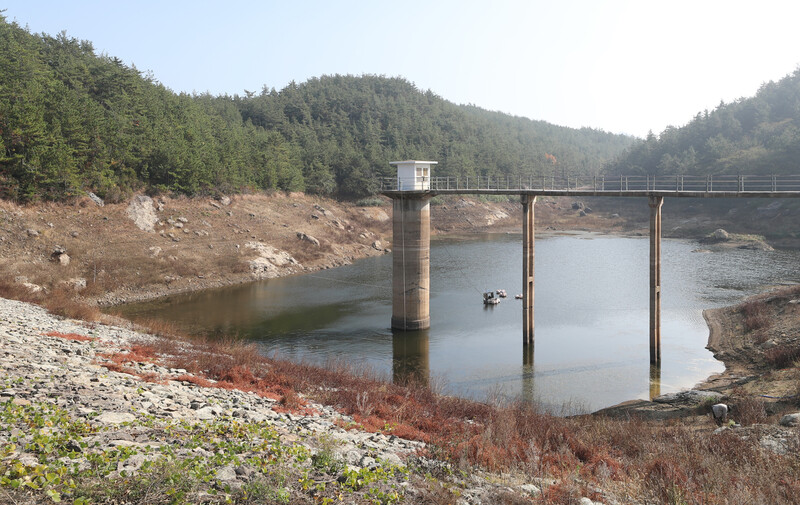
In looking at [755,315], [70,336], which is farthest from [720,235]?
[70,336]

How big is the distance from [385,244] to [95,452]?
6998cm

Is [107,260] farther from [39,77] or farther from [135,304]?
[39,77]

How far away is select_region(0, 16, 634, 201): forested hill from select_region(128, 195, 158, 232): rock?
1512 mm

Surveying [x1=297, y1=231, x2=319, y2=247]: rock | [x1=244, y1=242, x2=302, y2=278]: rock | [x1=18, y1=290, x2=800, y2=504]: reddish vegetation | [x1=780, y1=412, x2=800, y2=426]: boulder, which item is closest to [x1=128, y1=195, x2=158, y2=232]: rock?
[x1=244, y1=242, x2=302, y2=278]: rock

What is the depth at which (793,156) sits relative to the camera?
99.6m

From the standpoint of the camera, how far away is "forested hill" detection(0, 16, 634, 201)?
170 feet

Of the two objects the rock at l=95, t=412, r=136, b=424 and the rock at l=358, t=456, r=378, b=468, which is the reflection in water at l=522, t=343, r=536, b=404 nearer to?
the rock at l=358, t=456, r=378, b=468

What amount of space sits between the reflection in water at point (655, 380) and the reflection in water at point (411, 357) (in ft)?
32.5

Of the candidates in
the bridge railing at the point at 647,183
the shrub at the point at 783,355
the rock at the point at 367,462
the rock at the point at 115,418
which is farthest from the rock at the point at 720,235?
the rock at the point at 115,418

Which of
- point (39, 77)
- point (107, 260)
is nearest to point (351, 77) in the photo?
point (39, 77)

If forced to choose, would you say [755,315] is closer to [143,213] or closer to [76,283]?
[76,283]

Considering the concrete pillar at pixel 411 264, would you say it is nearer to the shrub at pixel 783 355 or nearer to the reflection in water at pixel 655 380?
the reflection in water at pixel 655 380

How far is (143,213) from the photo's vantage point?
58094 millimetres

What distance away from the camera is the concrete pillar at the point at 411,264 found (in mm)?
38344
